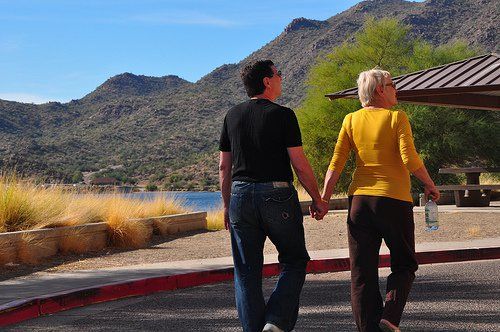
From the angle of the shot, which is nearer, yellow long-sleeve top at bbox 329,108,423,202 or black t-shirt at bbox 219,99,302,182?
black t-shirt at bbox 219,99,302,182

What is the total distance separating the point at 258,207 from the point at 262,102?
74 centimetres

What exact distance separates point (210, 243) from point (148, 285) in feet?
21.5

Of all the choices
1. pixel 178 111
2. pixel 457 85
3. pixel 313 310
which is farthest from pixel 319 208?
pixel 178 111

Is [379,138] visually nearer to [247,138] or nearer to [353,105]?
[247,138]

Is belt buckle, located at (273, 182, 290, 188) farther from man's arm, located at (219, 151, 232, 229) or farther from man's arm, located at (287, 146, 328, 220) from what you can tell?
man's arm, located at (219, 151, 232, 229)

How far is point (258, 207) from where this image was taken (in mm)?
5992

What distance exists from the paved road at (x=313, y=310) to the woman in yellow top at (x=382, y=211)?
114 centimetres

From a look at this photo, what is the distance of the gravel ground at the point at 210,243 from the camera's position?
13.5 metres

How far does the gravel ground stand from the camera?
44.4ft

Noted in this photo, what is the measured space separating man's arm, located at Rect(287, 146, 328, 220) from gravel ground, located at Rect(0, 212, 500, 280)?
693cm

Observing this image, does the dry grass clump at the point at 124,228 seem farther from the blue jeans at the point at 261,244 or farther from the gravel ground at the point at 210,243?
the blue jeans at the point at 261,244

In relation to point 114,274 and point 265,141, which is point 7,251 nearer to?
point 114,274

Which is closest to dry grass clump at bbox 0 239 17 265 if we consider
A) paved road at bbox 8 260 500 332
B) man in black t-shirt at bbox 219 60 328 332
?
paved road at bbox 8 260 500 332

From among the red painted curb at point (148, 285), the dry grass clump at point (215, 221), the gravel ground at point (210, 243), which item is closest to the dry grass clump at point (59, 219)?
the gravel ground at point (210, 243)
